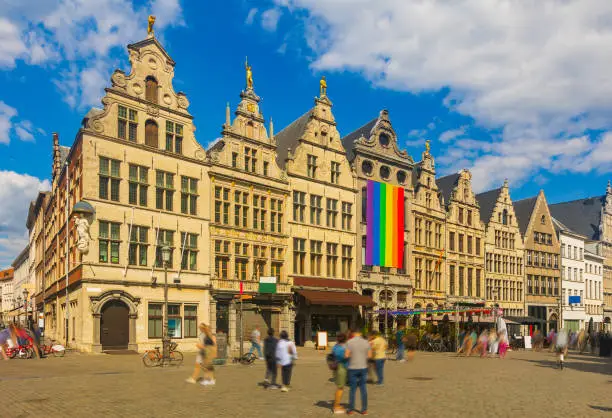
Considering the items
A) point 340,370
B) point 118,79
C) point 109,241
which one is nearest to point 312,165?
point 118,79

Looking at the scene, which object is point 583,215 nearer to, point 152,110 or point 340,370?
point 152,110

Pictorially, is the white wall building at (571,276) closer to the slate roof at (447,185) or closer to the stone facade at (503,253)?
the stone facade at (503,253)

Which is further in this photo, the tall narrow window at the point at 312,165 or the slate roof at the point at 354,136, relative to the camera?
the slate roof at the point at 354,136

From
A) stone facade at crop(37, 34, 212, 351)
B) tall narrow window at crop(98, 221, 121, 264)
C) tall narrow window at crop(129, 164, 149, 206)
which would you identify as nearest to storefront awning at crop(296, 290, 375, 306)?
stone facade at crop(37, 34, 212, 351)

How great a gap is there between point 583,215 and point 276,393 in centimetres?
7276

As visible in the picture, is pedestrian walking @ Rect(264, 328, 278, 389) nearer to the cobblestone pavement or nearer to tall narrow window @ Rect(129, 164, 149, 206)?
the cobblestone pavement

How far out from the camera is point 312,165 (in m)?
44.1

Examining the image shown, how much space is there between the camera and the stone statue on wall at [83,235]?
104ft

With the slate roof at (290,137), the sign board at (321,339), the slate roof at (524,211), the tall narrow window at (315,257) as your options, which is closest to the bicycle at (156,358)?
the sign board at (321,339)

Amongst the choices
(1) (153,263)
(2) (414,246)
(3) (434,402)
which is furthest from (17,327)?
(2) (414,246)

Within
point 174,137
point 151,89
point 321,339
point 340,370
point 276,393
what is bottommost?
point 321,339

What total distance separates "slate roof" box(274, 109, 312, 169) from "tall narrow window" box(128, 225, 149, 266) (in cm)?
1248

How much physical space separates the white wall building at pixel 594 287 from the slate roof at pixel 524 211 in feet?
39.0

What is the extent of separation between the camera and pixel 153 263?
34656 millimetres
